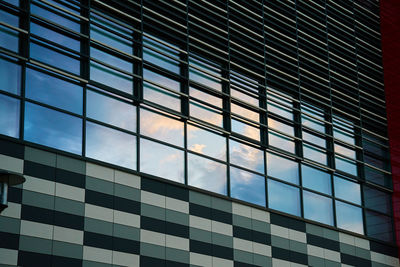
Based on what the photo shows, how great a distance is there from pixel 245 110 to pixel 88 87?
657cm

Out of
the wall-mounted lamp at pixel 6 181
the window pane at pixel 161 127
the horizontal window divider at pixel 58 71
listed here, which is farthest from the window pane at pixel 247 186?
the wall-mounted lamp at pixel 6 181

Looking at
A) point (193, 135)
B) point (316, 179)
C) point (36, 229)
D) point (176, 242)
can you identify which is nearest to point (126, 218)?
point (176, 242)

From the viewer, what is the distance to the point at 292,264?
26.2 m

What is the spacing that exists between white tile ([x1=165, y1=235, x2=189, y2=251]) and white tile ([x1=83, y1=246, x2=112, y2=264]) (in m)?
2.11

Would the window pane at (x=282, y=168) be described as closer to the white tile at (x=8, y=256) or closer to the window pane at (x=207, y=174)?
the window pane at (x=207, y=174)

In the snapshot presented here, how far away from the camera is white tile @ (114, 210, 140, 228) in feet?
70.9

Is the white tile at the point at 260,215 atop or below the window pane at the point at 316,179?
below

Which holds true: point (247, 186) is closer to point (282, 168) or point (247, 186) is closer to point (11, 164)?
point (282, 168)

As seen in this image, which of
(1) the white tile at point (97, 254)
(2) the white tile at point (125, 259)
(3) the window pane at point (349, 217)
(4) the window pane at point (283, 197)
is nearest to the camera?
(1) the white tile at point (97, 254)

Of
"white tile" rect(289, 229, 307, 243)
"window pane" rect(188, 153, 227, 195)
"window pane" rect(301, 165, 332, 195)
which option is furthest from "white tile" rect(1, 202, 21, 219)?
"window pane" rect(301, 165, 332, 195)

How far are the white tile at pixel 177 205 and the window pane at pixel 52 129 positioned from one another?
3.09 m

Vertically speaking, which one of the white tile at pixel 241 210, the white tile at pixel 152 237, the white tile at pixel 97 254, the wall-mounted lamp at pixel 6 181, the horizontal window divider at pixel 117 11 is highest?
the horizontal window divider at pixel 117 11

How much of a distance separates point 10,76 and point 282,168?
421 inches

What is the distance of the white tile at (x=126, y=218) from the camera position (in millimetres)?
21609
